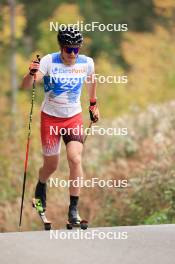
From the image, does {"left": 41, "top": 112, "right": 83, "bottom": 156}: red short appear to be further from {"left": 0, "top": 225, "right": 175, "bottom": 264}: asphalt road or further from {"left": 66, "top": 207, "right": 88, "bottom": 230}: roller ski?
{"left": 0, "top": 225, "right": 175, "bottom": 264}: asphalt road

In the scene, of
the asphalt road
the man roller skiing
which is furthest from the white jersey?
the asphalt road

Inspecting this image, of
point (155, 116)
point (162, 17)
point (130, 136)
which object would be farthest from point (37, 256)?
point (162, 17)

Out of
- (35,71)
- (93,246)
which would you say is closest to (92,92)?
(35,71)

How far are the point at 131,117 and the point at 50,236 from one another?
13651mm

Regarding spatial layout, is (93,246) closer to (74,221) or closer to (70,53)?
(74,221)

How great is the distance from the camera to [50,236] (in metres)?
9.39

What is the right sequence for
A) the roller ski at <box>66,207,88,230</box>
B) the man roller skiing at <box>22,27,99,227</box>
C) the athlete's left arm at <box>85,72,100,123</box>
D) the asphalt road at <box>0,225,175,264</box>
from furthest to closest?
the athlete's left arm at <box>85,72,100,123</box> → the roller ski at <box>66,207,88,230</box> → the man roller skiing at <box>22,27,99,227</box> → the asphalt road at <box>0,225,175,264</box>

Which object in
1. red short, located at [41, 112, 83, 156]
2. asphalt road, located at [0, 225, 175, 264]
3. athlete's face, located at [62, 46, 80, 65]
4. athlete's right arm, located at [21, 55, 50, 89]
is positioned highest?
athlete's face, located at [62, 46, 80, 65]

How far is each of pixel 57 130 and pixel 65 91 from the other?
410mm

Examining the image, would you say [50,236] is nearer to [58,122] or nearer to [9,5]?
[58,122]

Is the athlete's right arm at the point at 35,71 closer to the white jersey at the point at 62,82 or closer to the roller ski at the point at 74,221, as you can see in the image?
the white jersey at the point at 62,82

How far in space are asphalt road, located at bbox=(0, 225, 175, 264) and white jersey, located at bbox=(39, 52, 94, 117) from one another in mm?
1211

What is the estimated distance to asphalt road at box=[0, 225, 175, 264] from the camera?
330 inches

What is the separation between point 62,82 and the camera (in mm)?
9930
